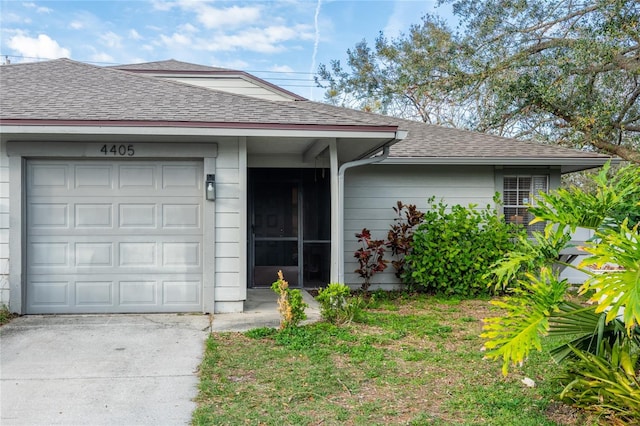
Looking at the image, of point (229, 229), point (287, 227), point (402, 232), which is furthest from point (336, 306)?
point (287, 227)

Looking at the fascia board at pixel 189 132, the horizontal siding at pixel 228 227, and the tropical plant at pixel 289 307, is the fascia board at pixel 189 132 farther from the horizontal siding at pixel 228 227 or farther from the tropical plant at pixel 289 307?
the tropical plant at pixel 289 307

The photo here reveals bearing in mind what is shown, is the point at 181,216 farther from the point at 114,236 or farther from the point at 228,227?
the point at 114,236

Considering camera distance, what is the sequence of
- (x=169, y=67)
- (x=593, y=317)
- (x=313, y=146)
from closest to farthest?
1. (x=593, y=317)
2. (x=313, y=146)
3. (x=169, y=67)

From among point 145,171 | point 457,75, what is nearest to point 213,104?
point 145,171

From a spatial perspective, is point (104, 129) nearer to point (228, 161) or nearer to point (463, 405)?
point (228, 161)

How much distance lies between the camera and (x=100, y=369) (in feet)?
15.6

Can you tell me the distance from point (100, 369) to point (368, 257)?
5197mm

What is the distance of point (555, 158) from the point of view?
9.43m

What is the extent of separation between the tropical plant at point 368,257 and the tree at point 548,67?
5.75 m

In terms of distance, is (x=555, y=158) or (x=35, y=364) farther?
(x=555, y=158)

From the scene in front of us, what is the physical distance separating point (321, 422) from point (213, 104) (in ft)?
16.2

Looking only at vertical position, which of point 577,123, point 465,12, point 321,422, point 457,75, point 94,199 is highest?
point 465,12

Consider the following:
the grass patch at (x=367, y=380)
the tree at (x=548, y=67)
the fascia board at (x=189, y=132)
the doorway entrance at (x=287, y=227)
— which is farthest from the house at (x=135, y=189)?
the tree at (x=548, y=67)

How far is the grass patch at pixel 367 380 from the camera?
3.68 meters
